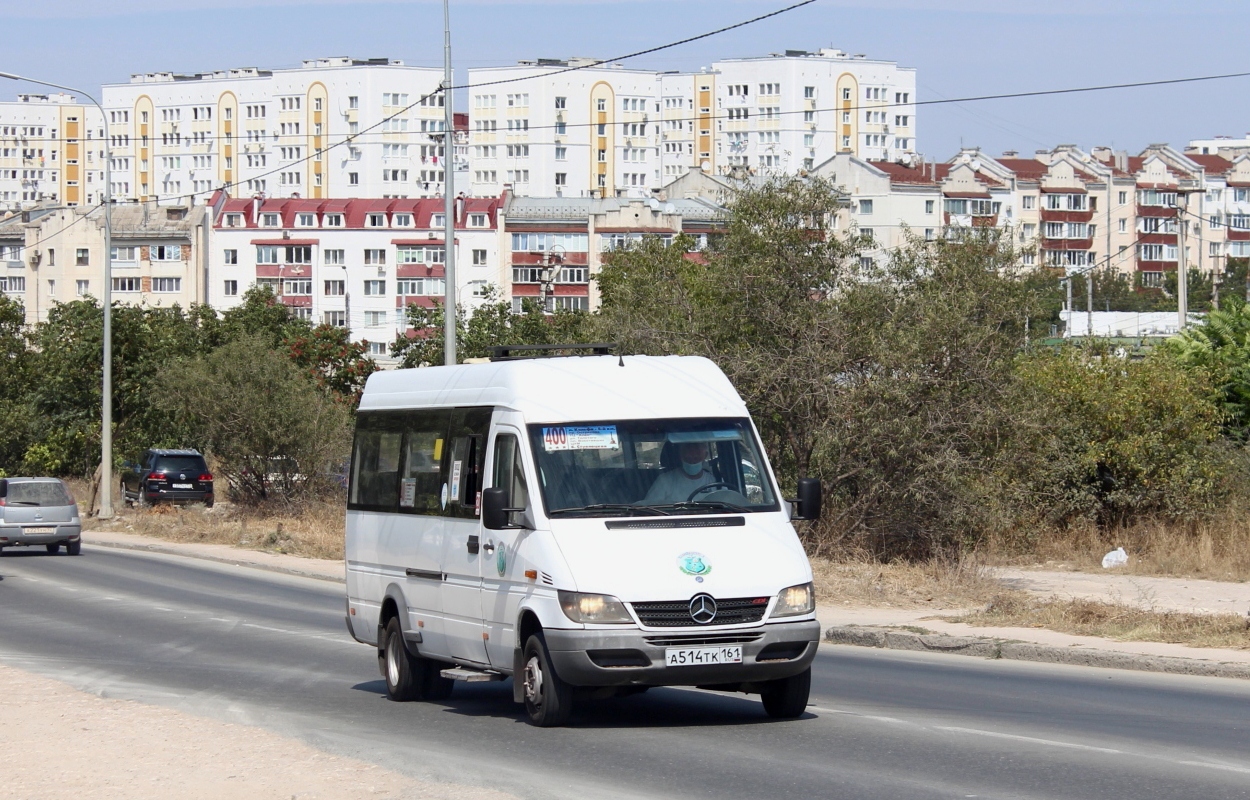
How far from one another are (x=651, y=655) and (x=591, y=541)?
0.78 m

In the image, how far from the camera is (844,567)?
22188 mm

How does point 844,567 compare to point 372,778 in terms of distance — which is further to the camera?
point 844,567

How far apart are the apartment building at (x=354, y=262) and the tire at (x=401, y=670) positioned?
411 feet

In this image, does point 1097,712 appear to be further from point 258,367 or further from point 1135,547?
point 258,367

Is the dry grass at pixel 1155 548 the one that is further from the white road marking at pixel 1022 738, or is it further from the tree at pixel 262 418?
the tree at pixel 262 418

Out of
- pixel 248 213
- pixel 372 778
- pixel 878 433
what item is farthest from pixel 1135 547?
pixel 248 213

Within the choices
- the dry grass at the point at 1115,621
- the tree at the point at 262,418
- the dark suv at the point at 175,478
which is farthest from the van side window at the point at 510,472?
the dark suv at the point at 175,478

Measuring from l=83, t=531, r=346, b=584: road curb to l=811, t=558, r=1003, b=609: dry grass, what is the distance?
798 centimetres

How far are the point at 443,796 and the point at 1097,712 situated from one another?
4.99 metres

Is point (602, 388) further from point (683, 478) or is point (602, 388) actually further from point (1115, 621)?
point (1115, 621)

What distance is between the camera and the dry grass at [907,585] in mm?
→ 19688

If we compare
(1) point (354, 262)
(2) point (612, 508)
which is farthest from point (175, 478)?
(1) point (354, 262)

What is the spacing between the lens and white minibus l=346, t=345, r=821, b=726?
9984mm

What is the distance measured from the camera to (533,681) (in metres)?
10.6
